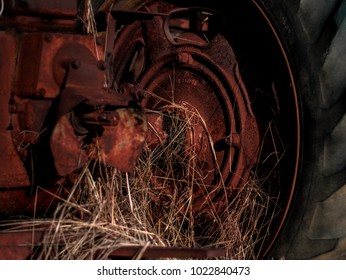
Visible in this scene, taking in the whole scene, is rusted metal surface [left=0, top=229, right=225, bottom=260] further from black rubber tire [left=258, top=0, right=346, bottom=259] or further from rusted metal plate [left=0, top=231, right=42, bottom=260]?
black rubber tire [left=258, top=0, right=346, bottom=259]

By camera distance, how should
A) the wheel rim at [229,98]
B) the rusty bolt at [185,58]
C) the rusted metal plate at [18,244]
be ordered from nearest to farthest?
1. the rusted metal plate at [18,244]
2. the wheel rim at [229,98]
3. the rusty bolt at [185,58]

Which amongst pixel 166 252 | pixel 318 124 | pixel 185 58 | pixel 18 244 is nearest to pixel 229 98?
pixel 185 58

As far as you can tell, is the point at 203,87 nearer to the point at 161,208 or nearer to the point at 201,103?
the point at 201,103

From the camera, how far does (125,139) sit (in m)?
2.59

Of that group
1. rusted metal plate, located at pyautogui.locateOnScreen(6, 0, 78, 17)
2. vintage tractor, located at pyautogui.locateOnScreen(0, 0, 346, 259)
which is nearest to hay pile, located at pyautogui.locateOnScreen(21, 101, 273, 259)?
vintage tractor, located at pyautogui.locateOnScreen(0, 0, 346, 259)

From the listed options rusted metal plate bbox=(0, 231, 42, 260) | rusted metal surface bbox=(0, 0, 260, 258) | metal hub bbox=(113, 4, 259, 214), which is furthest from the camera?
metal hub bbox=(113, 4, 259, 214)

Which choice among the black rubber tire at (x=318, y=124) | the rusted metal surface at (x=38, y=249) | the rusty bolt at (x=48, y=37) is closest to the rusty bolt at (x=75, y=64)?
the rusty bolt at (x=48, y=37)

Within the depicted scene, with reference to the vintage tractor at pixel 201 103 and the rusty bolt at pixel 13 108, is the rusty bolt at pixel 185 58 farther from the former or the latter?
the rusty bolt at pixel 13 108

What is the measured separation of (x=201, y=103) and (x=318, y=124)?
0.54m

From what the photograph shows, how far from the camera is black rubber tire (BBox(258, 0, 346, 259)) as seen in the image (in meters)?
2.69

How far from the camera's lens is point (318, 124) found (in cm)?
270

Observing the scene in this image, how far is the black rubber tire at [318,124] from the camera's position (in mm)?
2686
